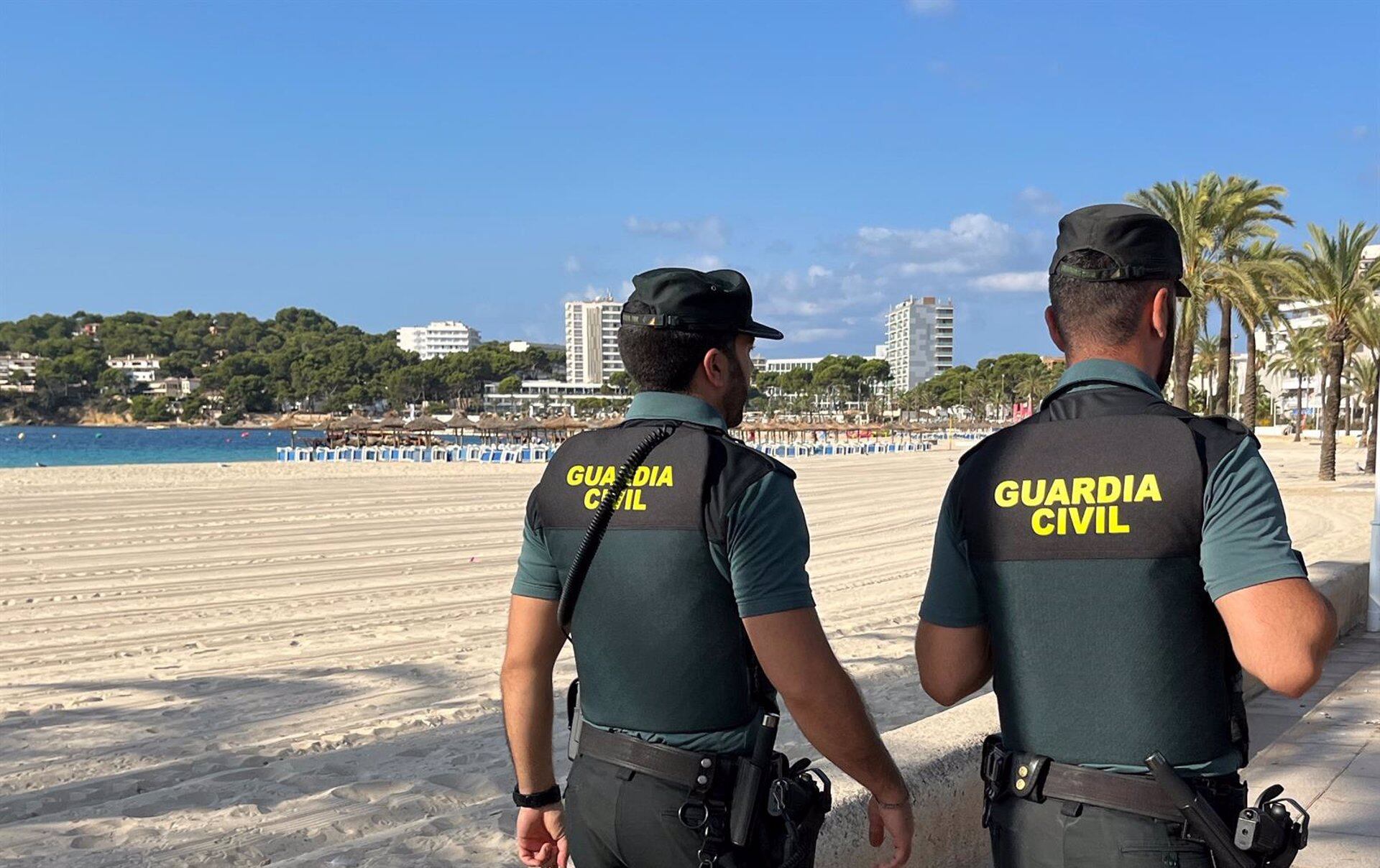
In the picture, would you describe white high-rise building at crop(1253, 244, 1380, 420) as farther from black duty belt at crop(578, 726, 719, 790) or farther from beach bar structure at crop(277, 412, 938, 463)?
black duty belt at crop(578, 726, 719, 790)

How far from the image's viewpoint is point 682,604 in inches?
74.5

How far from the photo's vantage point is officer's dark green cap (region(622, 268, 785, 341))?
2016mm

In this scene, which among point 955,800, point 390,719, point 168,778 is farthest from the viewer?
point 390,719

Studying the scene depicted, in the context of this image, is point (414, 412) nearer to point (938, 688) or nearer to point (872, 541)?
point (872, 541)

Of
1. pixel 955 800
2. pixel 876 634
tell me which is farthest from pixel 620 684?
pixel 876 634

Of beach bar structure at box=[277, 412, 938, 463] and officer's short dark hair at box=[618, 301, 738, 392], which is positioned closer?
officer's short dark hair at box=[618, 301, 738, 392]

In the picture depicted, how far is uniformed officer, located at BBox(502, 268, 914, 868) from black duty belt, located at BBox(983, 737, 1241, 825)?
222 millimetres

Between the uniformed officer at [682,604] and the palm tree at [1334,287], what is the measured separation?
101 feet

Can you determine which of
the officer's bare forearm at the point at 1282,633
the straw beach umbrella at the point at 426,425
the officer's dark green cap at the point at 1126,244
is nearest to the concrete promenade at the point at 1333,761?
the officer's bare forearm at the point at 1282,633

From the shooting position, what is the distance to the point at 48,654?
7.77 metres

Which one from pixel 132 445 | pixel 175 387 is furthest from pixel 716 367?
pixel 175 387

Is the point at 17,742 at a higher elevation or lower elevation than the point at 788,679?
lower

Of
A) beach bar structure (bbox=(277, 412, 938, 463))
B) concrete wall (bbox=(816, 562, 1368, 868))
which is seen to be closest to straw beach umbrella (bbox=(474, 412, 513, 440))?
beach bar structure (bbox=(277, 412, 938, 463))

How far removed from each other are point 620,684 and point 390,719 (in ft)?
14.5
